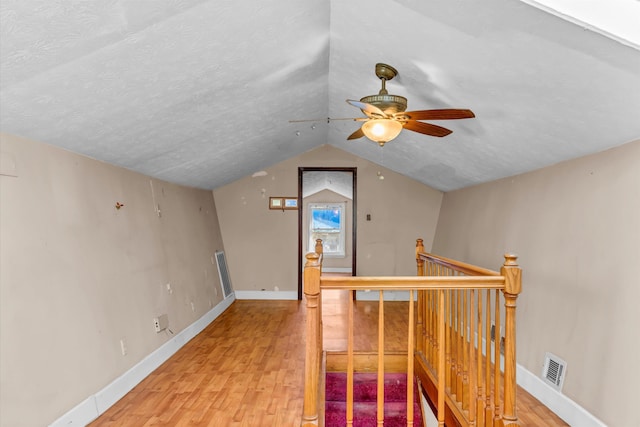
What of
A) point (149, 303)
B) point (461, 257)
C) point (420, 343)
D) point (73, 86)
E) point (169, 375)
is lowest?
point (169, 375)

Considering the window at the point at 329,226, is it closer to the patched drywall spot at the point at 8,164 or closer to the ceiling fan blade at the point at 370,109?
the ceiling fan blade at the point at 370,109

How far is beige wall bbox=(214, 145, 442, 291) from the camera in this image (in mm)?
6660

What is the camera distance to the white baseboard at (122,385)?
259 centimetres

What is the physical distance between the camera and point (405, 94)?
3281 mm

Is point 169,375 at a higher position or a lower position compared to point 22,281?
lower

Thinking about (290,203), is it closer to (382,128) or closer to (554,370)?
(382,128)

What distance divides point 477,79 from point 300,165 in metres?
4.40

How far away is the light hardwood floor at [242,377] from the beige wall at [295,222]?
3.70 ft

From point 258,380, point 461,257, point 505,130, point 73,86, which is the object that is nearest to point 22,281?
point 73,86

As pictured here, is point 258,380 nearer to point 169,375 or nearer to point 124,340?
point 169,375

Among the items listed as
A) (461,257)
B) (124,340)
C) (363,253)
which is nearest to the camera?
(124,340)

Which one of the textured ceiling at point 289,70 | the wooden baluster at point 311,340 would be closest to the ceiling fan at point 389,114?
the textured ceiling at point 289,70

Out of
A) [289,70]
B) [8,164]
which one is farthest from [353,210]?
[8,164]

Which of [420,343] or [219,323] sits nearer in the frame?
[420,343]
